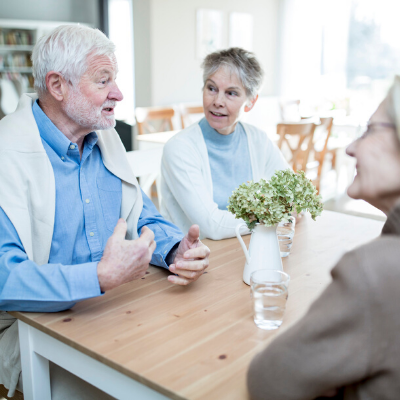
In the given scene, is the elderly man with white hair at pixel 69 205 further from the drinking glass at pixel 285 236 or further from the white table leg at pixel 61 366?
the drinking glass at pixel 285 236

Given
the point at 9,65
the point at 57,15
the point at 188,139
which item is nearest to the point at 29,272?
the point at 188,139

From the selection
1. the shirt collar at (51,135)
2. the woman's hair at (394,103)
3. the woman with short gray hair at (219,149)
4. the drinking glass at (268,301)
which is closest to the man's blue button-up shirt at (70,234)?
the shirt collar at (51,135)

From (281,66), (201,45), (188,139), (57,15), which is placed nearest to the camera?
(188,139)

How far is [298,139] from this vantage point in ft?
13.4

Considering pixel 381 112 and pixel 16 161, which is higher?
pixel 381 112

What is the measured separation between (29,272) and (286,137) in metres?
3.45

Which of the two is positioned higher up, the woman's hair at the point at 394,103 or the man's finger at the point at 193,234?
the woman's hair at the point at 394,103

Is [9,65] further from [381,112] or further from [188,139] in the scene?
[381,112]

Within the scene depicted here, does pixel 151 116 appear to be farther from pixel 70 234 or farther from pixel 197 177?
pixel 70 234

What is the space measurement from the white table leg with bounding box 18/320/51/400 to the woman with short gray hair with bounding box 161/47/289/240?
81 centimetres

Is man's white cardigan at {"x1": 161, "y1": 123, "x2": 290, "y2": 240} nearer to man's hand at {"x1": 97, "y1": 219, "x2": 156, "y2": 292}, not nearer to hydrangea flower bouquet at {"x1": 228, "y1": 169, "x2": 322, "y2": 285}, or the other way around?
hydrangea flower bouquet at {"x1": 228, "y1": 169, "x2": 322, "y2": 285}

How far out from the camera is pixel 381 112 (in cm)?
83

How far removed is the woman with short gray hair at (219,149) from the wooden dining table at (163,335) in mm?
519

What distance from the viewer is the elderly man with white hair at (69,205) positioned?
3.67 ft
